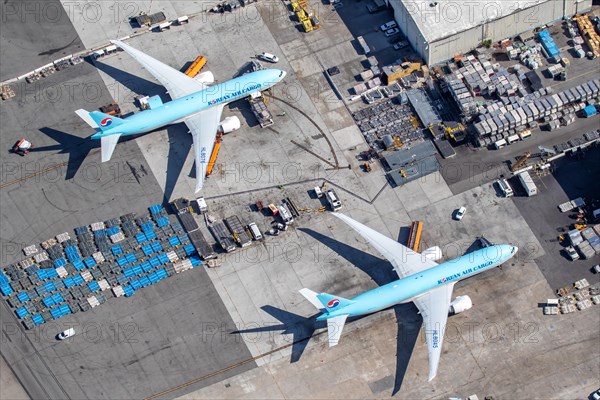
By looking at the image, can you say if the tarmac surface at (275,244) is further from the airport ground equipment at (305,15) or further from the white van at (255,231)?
the airport ground equipment at (305,15)

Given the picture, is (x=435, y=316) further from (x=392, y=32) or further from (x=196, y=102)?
(x=392, y=32)

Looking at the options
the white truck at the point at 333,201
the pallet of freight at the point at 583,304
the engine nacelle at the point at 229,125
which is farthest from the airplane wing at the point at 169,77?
the pallet of freight at the point at 583,304

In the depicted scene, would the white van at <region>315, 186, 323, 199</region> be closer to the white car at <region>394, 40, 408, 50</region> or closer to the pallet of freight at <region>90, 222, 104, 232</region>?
the white car at <region>394, 40, 408, 50</region>

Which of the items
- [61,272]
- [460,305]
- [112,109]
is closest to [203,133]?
[112,109]

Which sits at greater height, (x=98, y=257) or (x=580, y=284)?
(x=98, y=257)

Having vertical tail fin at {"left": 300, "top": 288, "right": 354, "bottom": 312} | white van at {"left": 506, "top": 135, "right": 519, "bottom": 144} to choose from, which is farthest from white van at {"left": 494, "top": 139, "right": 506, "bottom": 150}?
vertical tail fin at {"left": 300, "top": 288, "right": 354, "bottom": 312}
